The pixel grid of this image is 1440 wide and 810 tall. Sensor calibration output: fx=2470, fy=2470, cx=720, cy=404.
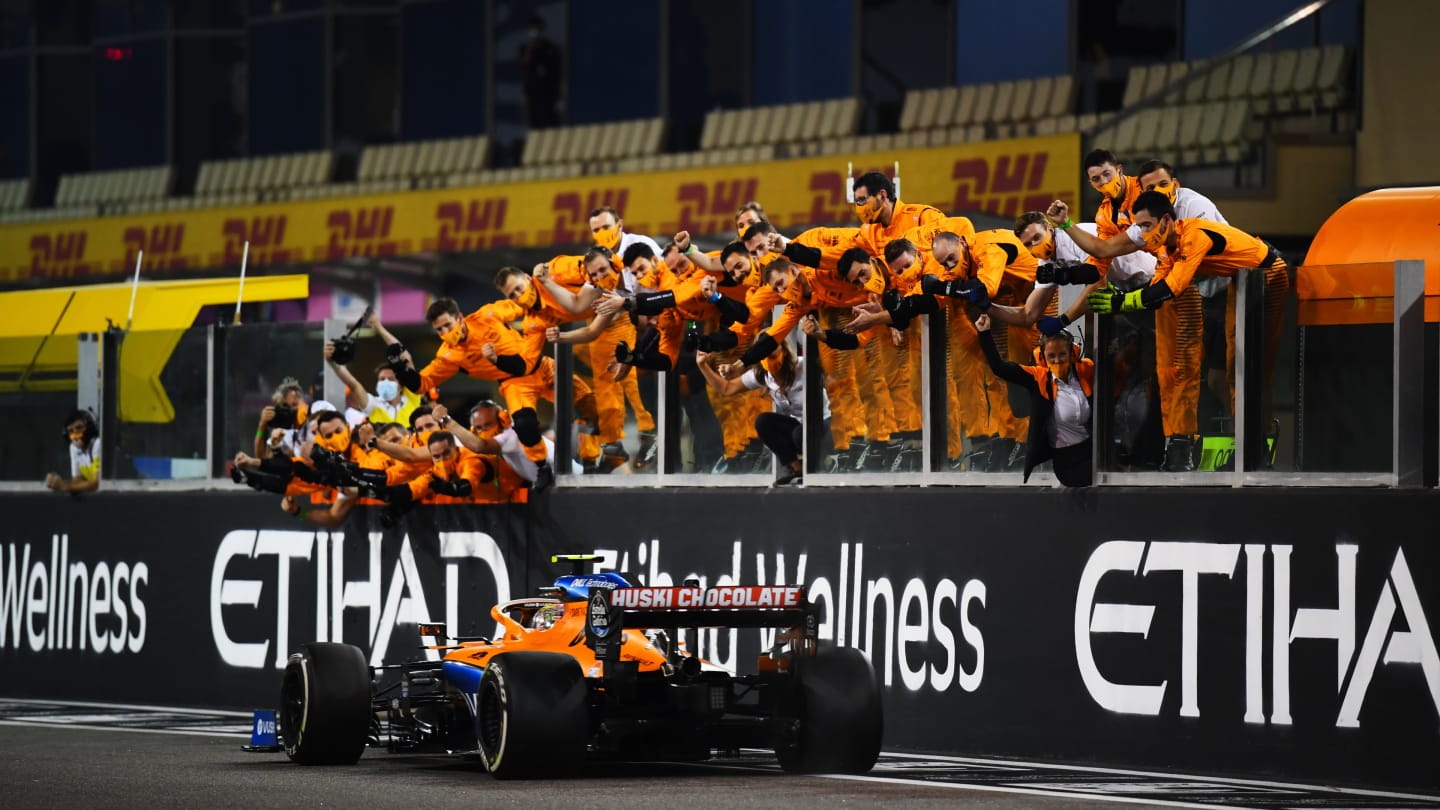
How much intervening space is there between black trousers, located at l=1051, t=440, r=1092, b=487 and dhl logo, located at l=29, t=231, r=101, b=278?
25562 millimetres

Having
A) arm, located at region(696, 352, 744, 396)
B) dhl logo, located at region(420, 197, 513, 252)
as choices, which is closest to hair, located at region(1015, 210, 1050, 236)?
arm, located at region(696, 352, 744, 396)

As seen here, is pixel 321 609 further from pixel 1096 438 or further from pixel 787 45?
pixel 787 45

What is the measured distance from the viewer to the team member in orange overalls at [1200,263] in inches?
534

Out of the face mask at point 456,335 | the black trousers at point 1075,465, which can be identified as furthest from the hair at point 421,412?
the black trousers at point 1075,465

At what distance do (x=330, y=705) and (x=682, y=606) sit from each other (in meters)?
2.50

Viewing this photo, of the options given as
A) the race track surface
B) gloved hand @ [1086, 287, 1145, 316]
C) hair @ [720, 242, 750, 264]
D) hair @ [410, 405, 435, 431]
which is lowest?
the race track surface

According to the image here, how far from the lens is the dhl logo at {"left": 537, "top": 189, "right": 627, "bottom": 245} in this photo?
30.5 meters

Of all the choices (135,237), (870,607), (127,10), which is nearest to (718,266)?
(870,607)

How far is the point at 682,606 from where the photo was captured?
12859mm

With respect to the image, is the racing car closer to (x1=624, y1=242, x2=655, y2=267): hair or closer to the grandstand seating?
(x1=624, y1=242, x2=655, y2=267): hair

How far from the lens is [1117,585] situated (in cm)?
1422

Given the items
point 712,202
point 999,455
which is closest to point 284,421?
point 999,455

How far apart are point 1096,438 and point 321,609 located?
715cm

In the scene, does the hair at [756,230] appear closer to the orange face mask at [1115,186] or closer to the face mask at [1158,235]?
the orange face mask at [1115,186]
